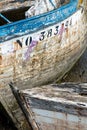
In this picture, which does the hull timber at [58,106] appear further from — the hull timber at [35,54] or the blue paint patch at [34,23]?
the blue paint patch at [34,23]

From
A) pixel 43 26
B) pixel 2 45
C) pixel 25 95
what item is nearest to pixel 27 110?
pixel 25 95

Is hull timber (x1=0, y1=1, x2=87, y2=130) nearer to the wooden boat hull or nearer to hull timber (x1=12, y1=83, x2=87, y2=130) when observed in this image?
the wooden boat hull

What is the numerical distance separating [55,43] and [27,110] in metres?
1.89

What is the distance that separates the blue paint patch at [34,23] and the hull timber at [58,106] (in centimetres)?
115

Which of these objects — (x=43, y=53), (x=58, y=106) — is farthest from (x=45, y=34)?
(x=58, y=106)

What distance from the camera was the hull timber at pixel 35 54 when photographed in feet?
23.2

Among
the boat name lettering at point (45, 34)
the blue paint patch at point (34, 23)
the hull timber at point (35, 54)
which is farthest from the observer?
the boat name lettering at point (45, 34)

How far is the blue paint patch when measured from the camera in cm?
682

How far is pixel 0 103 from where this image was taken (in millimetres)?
7918

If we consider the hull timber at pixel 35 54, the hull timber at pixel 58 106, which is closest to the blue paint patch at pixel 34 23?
the hull timber at pixel 35 54

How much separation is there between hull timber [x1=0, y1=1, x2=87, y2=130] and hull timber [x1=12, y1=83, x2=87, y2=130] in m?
0.98

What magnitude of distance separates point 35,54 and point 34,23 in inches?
28.1

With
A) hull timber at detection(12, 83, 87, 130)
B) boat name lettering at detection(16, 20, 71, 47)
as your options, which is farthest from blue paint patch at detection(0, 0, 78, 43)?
hull timber at detection(12, 83, 87, 130)

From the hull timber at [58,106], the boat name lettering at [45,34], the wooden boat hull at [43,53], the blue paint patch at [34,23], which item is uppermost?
the blue paint patch at [34,23]
